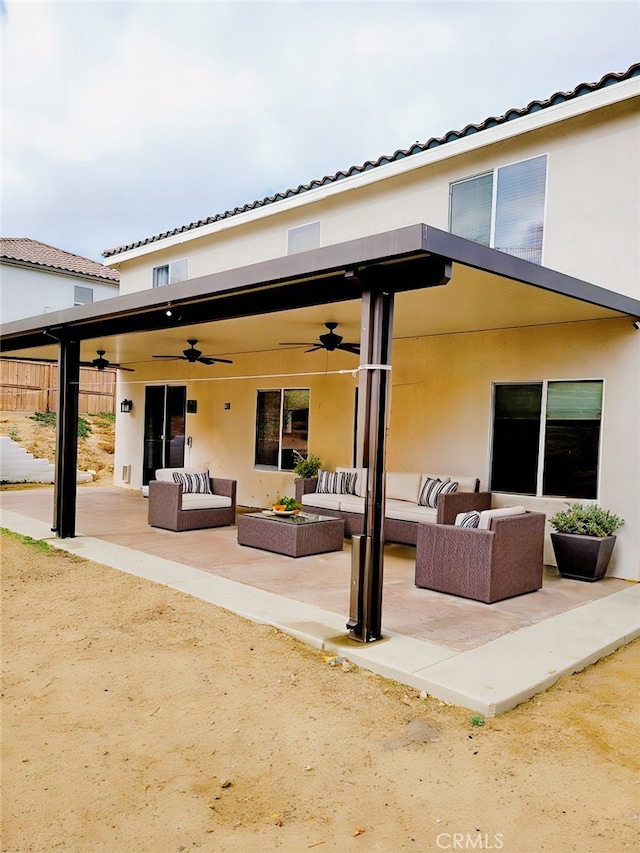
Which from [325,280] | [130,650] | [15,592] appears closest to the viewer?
[130,650]

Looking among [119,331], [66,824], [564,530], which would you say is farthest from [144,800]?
[119,331]

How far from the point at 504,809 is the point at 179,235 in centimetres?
1118

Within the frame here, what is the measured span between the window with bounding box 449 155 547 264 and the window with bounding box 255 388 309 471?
11.7 ft

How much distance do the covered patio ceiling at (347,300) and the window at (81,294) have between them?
1227cm

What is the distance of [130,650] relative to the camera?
4.08m

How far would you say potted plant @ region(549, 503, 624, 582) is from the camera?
6188 millimetres

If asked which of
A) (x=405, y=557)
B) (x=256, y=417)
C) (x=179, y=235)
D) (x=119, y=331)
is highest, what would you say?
(x=179, y=235)

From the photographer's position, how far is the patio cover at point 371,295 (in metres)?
4.09

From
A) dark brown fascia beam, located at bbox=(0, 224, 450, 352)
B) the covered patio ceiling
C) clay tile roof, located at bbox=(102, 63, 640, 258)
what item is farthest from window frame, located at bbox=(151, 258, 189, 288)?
dark brown fascia beam, located at bbox=(0, 224, 450, 352)

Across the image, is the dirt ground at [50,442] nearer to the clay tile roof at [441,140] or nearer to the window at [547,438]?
the clay tile roof at [441,140]

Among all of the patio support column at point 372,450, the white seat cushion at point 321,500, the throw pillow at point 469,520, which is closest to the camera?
the patio support column at point 372,450

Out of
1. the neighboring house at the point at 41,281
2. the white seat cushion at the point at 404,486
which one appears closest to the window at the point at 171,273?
the white seat cushion at the point at 404,486

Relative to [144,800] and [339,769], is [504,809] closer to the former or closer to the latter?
[339,769]

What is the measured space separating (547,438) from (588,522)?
113cm
